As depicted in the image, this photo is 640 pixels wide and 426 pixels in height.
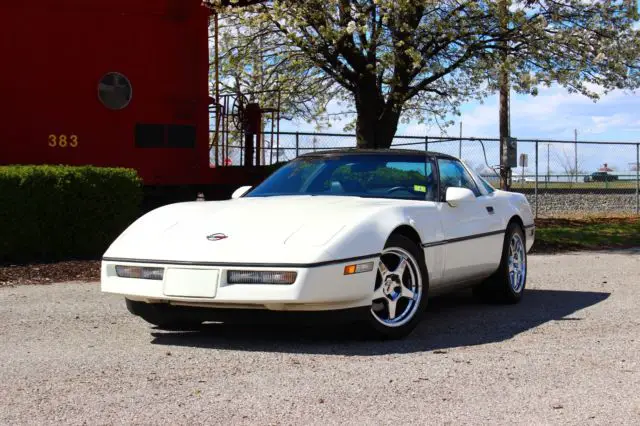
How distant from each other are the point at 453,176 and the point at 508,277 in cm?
107

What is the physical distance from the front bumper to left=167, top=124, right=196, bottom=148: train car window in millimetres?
7203

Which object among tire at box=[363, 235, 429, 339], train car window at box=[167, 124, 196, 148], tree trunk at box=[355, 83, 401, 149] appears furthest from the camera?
tree trunk at box=[355, 83, 401, 149]

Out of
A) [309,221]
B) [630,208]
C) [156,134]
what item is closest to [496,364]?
[309,221]

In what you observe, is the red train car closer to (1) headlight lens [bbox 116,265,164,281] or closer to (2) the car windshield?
(2) the car windshield

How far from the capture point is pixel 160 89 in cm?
1284

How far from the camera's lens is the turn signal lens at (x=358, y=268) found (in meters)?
5.70

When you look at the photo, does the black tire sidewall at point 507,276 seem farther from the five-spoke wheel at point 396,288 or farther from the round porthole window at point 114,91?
the round porthole window at point 114,91

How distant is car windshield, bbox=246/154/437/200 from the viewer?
7055 mm

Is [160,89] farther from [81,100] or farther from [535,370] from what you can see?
[535,370]

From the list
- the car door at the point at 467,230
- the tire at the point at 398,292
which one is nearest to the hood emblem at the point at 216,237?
the tire at the point at 398,292

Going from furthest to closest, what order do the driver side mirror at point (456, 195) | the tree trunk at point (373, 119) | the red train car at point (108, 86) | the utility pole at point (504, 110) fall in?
the tree trunk at point (373, 119)
the utility pole at point (504, 110)
the red train car at point (108, 86)
the driver side mirror at point (456, 195)

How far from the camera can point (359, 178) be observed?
716 cm

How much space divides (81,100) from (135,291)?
22.7 ft

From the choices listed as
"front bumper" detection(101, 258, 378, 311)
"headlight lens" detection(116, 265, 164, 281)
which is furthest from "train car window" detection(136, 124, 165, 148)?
"front bumper" detection(101, 258, 378, 311)
